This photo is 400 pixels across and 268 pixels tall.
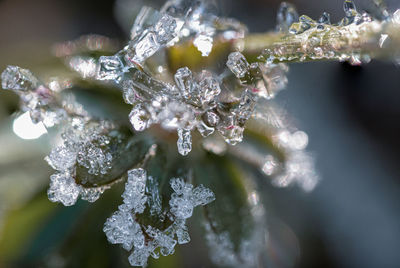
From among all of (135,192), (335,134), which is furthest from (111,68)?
(335,134)

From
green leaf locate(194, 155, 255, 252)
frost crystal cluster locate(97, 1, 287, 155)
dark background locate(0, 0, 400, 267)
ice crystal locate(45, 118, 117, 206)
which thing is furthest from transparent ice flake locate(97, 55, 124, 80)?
dark background locate(0, 0, 400, 267)

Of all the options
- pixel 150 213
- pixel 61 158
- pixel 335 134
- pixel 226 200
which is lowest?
pixel 335 134

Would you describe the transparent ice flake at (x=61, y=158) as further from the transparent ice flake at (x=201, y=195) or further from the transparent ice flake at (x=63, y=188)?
the transparent ice flake at (x=201, y=195)

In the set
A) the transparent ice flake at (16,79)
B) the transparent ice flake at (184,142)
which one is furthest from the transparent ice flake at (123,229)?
the transparent ice flake at (16,79)

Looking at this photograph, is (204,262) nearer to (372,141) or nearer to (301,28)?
(301,28)

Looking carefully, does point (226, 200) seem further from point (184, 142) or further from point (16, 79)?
point (16, 79)
